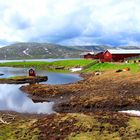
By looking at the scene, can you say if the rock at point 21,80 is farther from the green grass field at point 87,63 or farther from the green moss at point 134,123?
the green moss at point 134,123

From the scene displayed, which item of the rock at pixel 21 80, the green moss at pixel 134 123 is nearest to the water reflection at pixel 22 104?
the green moss at pixel 134 123

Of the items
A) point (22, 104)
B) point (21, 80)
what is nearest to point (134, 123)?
point (22, 104)

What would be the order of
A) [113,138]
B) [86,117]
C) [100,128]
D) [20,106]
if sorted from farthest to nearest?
1. [20,106]
2. [86,117]
3. [100,128]
4. [113,138]

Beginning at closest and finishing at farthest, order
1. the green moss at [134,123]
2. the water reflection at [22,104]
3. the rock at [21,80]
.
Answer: the green moss at [134,123], the water reflection at [22,104], the rock at [21,80]

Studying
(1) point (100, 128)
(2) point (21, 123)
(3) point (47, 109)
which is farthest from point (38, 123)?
(3) point (47, 109)

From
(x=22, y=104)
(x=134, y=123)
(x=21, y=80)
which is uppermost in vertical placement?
(x=134, y=123)

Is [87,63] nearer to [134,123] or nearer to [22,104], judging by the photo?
[22,104]

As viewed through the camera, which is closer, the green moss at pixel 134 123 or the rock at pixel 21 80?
the green moss at pixel 134 123

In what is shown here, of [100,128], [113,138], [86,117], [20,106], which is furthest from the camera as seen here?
[20,106]

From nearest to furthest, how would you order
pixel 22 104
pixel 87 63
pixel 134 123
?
pixel 134 123 < pixel 22 104 < pixel 87 63

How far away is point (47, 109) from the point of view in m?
40.2

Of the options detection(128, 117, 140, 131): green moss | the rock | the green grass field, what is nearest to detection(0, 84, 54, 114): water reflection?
detection(128, 117, 140, 131): green moss

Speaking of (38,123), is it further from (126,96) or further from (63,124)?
(126,96)

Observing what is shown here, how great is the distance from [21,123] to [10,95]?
26580mm
